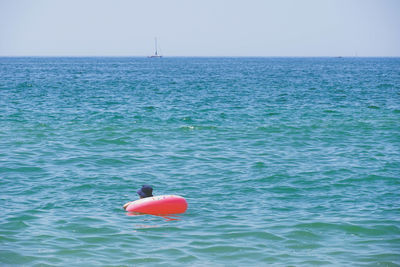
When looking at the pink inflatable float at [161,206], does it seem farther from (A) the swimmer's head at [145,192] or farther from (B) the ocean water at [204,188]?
(A) the swimmer's head at [145,192]

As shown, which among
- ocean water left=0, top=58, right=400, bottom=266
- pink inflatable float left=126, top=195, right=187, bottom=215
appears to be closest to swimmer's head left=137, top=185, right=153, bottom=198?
pink inflatable float left=126, top=195, right=187, bottom=215

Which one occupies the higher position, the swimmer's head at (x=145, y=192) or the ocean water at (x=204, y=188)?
the swimmer's head at (x=145, y=192)

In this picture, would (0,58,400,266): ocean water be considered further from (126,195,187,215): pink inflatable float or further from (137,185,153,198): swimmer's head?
(137,185,153,198): swimmer's head

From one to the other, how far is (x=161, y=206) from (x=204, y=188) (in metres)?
2.86

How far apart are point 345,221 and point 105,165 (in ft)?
30.5

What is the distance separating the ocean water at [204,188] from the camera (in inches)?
389

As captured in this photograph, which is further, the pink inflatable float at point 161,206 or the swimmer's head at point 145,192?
the swimmer's head at point 145,192

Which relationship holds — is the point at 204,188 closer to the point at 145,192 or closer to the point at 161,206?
the point at 145,192

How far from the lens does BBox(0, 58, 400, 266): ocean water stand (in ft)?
32.4

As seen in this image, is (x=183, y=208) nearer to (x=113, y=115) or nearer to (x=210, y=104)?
(x=113, y=115)

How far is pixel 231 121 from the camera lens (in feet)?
92.3

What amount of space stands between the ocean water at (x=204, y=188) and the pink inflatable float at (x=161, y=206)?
0.23 metres

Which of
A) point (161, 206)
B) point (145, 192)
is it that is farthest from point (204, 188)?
point (161, 206)

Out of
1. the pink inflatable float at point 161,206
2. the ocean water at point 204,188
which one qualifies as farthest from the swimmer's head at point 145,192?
the ocean water at point 204,188
